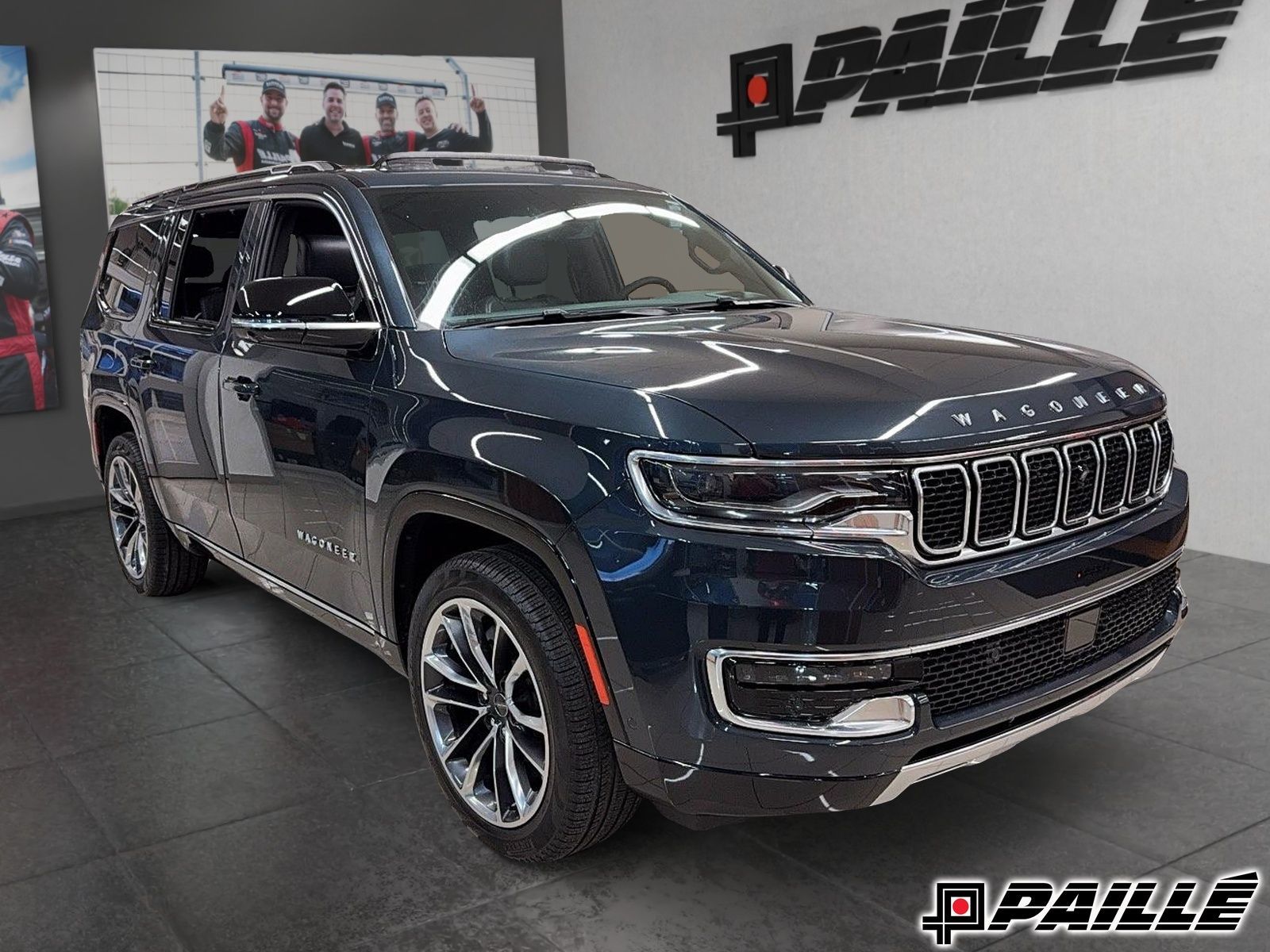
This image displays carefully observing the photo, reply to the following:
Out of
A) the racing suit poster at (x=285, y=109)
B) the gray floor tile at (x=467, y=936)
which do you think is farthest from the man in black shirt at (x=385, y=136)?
the gray floor tile at (x=467, y=936)

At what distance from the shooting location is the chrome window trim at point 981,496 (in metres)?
2.28

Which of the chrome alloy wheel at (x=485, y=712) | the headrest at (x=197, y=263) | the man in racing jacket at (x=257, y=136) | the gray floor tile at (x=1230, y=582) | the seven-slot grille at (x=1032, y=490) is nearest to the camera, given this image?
the seven-slot grille at (x=1032, y=490)

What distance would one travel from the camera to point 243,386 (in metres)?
3.58

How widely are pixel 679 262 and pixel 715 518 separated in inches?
64.0

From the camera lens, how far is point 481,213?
3.32m

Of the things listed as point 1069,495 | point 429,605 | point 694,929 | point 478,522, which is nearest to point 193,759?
point 429,605

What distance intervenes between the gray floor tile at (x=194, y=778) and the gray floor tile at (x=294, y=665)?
274mm

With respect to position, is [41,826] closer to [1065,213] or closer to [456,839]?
[456,839]

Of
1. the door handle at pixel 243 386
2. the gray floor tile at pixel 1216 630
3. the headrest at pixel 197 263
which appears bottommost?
the gray floor tile at pixel 1216 630

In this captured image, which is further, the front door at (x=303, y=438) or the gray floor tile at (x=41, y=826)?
the front door at (x=303, y=438)

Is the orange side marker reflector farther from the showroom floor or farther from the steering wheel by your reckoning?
the steering wheel

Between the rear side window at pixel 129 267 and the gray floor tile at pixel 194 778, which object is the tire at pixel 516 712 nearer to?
the gray floor tile at pixel 194 778

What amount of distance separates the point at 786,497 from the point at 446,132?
6810 mm
